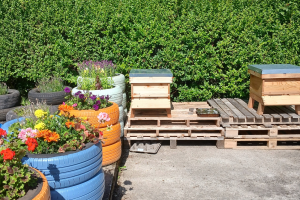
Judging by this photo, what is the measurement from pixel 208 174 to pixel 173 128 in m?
1.28

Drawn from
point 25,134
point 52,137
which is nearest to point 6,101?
point 25,134

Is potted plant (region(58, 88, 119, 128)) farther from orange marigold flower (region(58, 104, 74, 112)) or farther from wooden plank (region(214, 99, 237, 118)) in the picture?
wooden plank (region(214, 99, 237, 118))

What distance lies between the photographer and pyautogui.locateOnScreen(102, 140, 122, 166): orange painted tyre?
4.87 metres

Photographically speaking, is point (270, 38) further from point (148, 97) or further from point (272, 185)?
point (272, 185)

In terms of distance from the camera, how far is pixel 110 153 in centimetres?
492

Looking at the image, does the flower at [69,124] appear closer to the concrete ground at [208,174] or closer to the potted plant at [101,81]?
the concrete ground at [208,174]

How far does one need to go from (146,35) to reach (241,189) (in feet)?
12.8

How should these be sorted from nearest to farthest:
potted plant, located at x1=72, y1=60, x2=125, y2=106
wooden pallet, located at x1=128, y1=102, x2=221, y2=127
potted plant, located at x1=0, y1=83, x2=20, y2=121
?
potted plant, located at x1=72, y1=60, x2=125, y2=106 < wooden pallet, located at x1=128, y1=102, x2=221, y2=127 < potted plant, located at x1=0, y1=83, x2=20, y2=121

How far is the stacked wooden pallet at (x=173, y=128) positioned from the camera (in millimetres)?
6152

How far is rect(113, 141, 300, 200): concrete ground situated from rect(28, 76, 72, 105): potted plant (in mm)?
1829

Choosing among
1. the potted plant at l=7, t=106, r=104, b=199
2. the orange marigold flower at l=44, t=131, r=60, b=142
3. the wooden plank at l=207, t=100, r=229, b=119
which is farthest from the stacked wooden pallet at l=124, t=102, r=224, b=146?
the orange marigold flower at l=44, t=131, r=60, b=142

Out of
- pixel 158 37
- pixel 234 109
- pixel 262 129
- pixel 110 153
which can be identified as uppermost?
pixel 158 37

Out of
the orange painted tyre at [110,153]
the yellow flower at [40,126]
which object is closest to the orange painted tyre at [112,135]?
the orange painted tyre at [110,153]

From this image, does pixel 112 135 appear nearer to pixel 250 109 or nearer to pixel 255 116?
pixel 255 116
